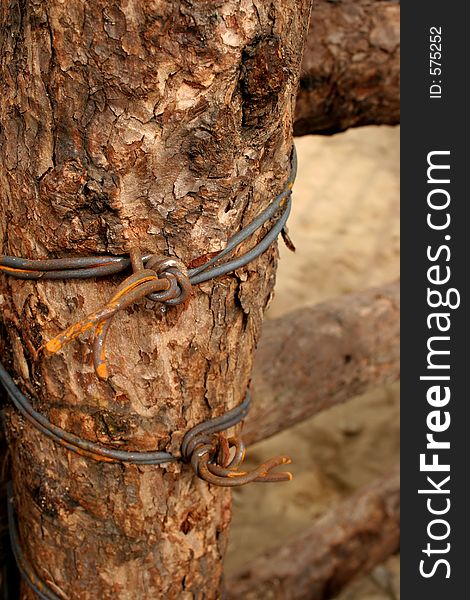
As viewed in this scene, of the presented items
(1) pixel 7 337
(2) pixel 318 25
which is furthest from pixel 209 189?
(2) pixel 318 25

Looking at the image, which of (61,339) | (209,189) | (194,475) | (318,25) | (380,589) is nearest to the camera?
(61,339)

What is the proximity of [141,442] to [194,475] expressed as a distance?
0.12 m

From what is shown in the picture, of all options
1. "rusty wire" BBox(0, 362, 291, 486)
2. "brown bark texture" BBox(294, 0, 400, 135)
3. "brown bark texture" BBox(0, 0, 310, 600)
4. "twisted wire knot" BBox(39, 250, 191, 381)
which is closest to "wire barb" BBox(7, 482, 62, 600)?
"brown bark texture" BBox(0, 0, 310, 600)

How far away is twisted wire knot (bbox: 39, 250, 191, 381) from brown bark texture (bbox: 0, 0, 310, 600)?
0.04 meters

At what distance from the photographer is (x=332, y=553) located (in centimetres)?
240

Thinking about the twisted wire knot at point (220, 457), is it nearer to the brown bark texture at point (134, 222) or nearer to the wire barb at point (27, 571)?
the brown bark texture at point (134, 222)

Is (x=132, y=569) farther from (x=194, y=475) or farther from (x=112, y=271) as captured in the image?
(x=112, y=271)

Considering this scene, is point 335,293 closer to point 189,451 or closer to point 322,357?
point 322,357

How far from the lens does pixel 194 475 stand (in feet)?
4.16

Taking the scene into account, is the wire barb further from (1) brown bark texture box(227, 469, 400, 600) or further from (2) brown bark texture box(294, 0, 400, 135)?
(2) brown bark texture box(294, 0, 400, 135)

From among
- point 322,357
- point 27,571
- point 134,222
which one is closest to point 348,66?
point 322,357

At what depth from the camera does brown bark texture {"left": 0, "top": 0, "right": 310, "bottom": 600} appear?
930mm

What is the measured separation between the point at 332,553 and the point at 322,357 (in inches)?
26.3

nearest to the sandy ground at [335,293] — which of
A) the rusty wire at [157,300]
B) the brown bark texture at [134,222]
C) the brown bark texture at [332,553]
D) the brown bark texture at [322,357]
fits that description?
the brown bark texture at [332,553]
